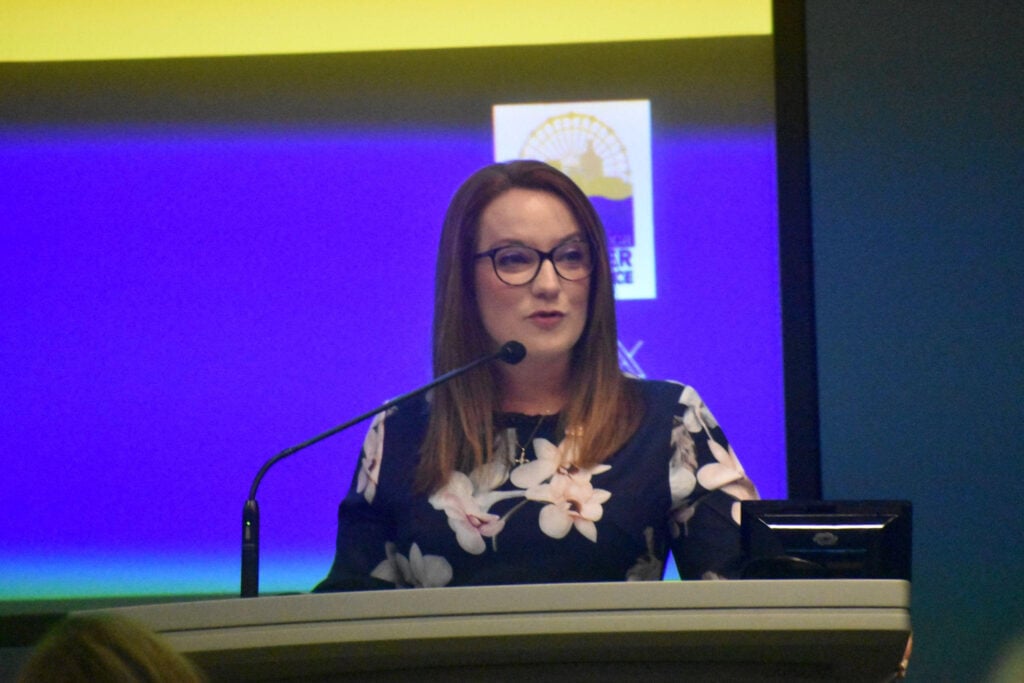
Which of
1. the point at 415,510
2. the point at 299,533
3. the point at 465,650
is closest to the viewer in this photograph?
the point at 465,650

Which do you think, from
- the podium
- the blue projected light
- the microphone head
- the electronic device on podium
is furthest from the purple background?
the podium

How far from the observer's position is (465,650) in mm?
1097

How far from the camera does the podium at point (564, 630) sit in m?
1.07

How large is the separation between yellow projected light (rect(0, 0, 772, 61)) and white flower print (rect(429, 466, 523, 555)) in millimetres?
1420

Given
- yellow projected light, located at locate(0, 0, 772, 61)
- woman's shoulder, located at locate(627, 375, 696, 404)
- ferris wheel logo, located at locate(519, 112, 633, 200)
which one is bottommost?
woman's shoulder, located at locate(627, 375, 696, 404)

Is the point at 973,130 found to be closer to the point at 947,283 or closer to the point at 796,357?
the point at 947,283

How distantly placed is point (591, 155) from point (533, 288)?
93cm

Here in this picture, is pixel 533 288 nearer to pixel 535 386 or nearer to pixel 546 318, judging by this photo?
pixel 546 318

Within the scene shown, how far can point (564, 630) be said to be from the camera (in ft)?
3.51

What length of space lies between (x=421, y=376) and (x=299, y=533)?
0.47 m

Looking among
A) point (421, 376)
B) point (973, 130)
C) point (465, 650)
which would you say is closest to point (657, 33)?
point (973, 130)

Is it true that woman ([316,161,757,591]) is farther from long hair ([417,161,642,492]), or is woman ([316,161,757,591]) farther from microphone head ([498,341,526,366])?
microphone head ([498,341,526,366])

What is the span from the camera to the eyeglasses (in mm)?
2105

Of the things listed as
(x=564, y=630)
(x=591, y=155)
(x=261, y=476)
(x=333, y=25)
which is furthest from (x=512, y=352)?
(x=333, y=25)
